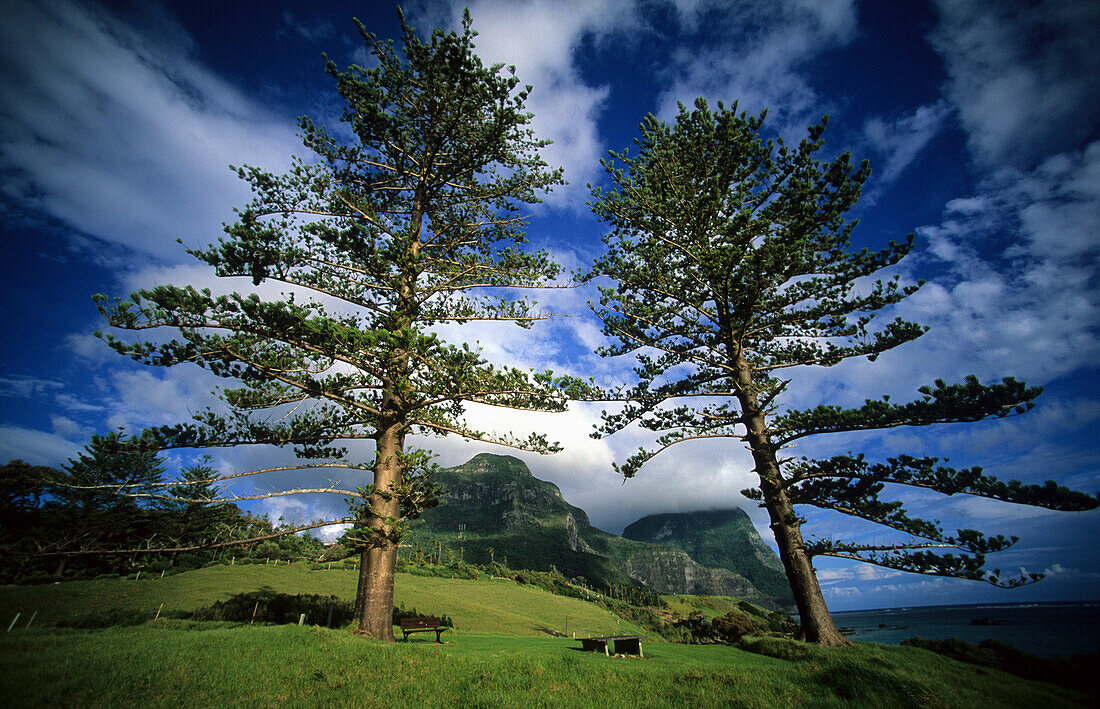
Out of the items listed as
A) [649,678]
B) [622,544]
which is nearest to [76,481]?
[649,678]

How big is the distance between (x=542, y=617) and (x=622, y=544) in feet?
518

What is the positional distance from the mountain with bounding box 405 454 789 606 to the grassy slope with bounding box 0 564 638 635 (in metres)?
85.5

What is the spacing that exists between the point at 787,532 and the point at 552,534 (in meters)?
140

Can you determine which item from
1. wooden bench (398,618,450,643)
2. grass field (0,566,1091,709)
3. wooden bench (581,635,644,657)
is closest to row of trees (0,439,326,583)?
grass field (0,566,1091,709)

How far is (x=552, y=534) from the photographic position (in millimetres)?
137125

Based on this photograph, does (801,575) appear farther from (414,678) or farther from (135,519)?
(135,519)

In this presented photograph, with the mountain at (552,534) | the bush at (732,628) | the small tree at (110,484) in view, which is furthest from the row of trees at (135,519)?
the mountain at (552,534)

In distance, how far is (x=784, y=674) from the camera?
6742 mm

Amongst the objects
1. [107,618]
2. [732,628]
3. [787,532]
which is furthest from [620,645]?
[107,618]

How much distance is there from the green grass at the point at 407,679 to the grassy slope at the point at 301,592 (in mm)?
13292

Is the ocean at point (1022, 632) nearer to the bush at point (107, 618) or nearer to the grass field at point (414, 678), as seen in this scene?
the grass field at point (414, 678)

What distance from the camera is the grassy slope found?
16375 mm

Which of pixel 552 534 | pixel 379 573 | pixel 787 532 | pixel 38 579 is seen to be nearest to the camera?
pixel 379 573

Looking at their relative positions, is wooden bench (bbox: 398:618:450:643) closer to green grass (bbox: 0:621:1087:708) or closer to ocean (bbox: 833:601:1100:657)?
green grass (bbox: 0:621:1087:708)
